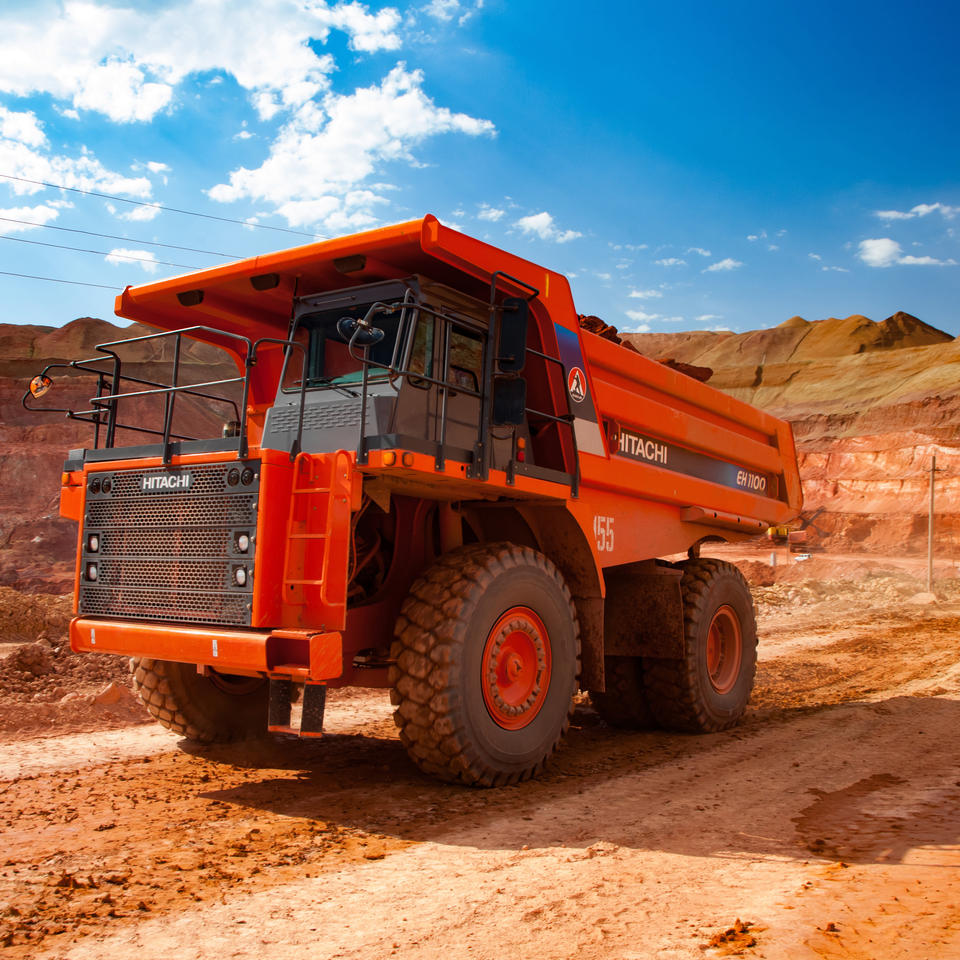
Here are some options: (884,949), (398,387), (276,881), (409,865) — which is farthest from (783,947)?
(398,387)

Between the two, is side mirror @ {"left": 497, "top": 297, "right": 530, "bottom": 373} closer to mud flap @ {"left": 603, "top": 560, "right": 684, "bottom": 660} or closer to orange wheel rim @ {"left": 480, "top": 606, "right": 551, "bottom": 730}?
orange wheel rim @ {"left": 480, "top": 606, "right": 551, "bottom": 730}

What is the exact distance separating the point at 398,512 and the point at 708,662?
3.41 metres

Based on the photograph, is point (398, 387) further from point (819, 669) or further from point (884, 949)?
point (819, 669)

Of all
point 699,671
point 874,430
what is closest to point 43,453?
point 699,671

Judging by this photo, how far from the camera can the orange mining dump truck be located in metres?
4.61

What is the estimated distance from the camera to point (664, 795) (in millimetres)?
5117

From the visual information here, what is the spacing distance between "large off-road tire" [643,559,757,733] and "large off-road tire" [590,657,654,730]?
11 cm

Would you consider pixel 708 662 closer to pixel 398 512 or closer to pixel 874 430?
pixel 398 512

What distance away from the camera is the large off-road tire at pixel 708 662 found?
278 inches

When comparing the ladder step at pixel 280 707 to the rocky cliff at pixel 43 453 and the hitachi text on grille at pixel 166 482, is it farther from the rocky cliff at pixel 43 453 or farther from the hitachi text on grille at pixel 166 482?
the rocky cliff at pixel 43 453

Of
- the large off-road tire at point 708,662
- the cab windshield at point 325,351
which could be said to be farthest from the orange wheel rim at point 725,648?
the cab windshield at point 325,351

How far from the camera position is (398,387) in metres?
5.05

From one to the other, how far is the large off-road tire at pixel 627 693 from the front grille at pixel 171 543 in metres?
3.66

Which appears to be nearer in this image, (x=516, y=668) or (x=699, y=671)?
(x=516, y=668)
